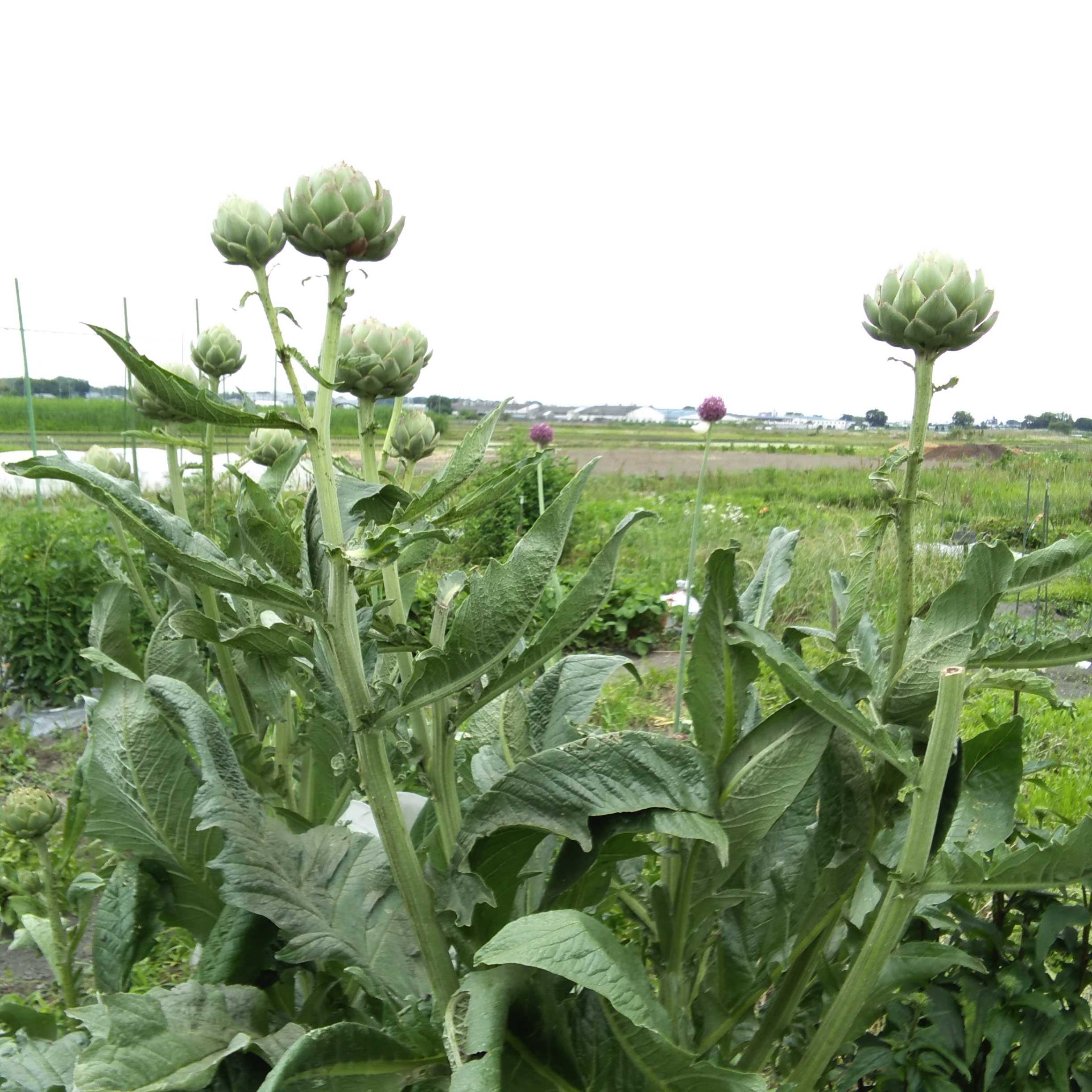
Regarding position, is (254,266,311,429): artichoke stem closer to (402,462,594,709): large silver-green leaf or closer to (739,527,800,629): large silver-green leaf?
(402,462,594,709): large silver-green leaf

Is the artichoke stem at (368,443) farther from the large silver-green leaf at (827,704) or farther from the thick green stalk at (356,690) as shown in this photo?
the large silver-green leaf at (827,704)

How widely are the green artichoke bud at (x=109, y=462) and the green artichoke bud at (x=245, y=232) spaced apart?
925 millimetres

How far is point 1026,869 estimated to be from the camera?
820mm

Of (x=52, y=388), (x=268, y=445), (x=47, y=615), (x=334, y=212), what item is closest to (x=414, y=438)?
(x=268, y=445)

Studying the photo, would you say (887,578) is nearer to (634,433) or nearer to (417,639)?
(417,639)

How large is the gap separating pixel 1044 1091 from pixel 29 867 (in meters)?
2.09

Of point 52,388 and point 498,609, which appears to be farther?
point 52,388

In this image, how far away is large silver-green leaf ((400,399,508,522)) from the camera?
28.7 inches

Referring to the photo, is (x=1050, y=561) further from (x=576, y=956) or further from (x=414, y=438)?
(x=414, y=438)

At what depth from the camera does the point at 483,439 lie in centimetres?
82

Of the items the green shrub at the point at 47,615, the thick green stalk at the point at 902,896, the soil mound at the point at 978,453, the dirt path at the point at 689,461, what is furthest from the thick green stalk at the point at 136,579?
the dirt path at the point at 689,461

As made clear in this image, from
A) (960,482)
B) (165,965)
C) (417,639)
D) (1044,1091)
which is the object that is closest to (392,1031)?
(417,639)

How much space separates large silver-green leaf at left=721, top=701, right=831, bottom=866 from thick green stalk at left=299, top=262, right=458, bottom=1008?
0.94 ft

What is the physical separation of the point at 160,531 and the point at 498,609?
28 centimetres
